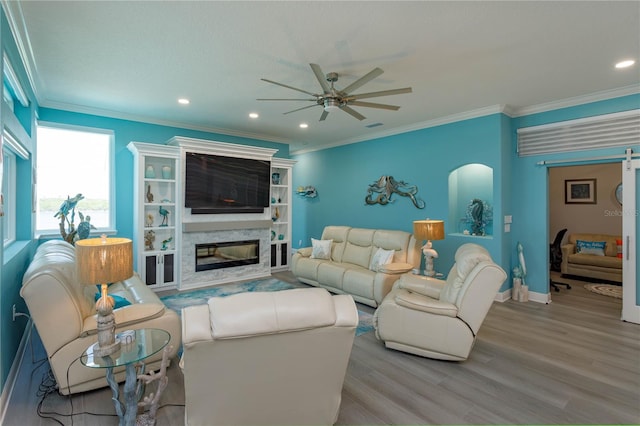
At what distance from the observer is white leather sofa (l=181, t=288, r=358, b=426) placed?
149 cm

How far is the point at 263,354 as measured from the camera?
1.57 meters

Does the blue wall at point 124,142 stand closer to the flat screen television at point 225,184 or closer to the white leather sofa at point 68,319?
the flat screen television at point 225,184

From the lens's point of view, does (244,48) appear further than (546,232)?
No

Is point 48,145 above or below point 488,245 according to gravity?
above

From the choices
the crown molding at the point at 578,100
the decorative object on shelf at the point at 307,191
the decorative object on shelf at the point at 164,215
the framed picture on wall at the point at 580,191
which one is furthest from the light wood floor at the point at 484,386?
the decorative object on shelf at the point at 307,191

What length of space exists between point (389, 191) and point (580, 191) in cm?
427

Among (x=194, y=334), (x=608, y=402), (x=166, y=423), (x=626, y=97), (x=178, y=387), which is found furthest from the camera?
(x=626, y=97)

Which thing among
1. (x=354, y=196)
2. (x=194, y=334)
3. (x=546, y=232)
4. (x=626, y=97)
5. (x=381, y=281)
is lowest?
(x=381, y=281)

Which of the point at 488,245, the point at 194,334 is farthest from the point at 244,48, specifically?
the point at 488,245

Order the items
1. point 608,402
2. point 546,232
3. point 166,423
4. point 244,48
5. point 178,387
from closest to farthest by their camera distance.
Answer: point 166,423, point 608,402, point 178,387, point 244,48, point 546,232

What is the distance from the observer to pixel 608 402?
231 centimetres

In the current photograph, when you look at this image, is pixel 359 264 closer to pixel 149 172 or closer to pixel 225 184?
pixel 225 184

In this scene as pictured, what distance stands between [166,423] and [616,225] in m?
8.24

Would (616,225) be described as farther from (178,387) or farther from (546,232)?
(178,387)
